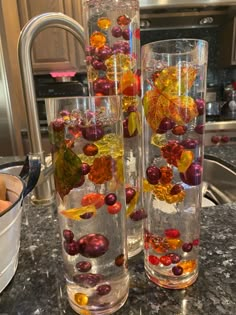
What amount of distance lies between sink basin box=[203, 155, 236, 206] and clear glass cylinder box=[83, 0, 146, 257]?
1.46ft

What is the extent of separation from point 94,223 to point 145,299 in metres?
0.12

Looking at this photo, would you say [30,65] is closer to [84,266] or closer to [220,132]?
[84,266]

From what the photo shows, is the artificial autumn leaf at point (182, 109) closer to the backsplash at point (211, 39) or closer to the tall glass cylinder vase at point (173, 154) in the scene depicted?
the tall glass cylinder vase at point (173, 154)

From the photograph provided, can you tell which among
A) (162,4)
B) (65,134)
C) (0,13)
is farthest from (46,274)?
(0,13)

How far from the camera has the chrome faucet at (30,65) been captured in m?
0.51

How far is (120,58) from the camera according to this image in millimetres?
400

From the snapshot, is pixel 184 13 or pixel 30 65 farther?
pixel 184 13

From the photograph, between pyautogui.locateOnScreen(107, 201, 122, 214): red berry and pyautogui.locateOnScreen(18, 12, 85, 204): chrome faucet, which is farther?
pyautogui.locateOnScreen(18, 12, 85, 204): chrome faucet

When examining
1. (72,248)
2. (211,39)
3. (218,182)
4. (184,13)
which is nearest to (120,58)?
(72,248)

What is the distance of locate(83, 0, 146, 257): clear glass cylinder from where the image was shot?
40cm

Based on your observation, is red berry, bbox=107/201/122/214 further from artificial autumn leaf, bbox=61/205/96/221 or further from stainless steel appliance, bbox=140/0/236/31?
stainless steel appliance, bbox=140/0/236/31

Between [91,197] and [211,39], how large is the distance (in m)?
2.17

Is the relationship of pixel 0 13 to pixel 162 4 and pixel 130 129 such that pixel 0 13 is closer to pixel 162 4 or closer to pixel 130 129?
pixel 162 4

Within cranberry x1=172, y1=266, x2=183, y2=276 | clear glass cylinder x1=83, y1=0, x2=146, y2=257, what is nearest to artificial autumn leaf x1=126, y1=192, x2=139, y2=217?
clear glass cylinder x1=83, y1=0, x2=146, y2=257
